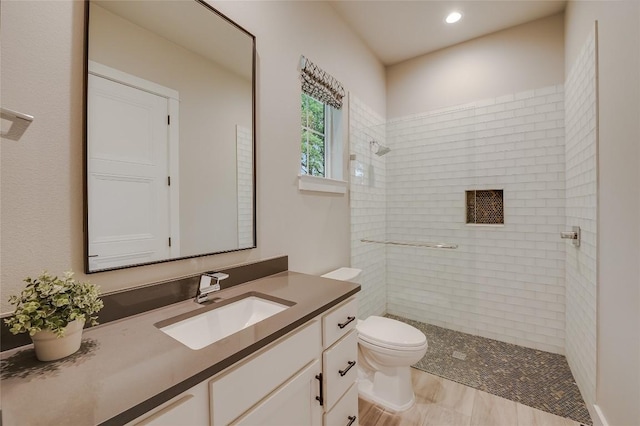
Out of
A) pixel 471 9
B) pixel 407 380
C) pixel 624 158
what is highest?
pixel 471 9

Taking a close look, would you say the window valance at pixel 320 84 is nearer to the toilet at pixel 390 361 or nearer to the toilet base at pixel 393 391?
the toilet at pixel 390 361

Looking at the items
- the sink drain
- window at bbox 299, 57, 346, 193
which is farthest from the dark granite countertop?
the sink drain

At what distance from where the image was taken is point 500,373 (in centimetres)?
209

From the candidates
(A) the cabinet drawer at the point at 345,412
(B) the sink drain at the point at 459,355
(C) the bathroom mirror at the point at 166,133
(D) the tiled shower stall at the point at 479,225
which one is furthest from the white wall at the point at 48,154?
(B) the sink drain at the point at 459,355

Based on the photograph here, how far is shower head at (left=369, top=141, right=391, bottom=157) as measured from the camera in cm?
282

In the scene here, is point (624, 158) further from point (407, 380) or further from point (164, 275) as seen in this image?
point (164, 275)

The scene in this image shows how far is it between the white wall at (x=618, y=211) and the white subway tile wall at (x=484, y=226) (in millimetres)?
906

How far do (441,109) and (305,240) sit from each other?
2.05 metres

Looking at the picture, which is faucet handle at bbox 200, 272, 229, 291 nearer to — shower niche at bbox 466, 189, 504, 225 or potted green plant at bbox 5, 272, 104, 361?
potted green plant at bbox 5, 272, 104, 361

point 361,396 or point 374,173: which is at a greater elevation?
point 374,173

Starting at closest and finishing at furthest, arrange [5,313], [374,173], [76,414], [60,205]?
[76,414], [5,313], [60,205], [374,173]

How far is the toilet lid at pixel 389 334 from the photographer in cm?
173

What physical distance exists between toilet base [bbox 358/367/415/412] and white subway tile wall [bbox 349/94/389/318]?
2.41 ft

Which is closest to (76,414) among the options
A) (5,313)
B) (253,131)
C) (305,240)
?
(5,313)
